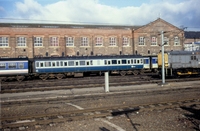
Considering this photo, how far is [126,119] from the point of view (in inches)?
328

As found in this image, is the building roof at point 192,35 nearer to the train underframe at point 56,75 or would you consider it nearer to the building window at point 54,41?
the train underframe at point 56,75

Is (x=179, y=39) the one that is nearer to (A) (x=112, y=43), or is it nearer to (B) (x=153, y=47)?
(B) (x=153, y=47)

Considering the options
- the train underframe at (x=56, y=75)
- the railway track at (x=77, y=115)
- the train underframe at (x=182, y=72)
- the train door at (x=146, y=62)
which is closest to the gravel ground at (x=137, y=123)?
the railway track at (x=77, y=115)

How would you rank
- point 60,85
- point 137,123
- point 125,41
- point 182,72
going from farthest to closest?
point 125,41
point 182,72
point 60,85
point 137,123

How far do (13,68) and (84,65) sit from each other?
33.7ft

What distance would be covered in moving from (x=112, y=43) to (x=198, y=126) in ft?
125

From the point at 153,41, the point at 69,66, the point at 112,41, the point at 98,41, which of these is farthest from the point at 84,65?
the point at 153,41

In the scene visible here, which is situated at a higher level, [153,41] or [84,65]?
[153,41]

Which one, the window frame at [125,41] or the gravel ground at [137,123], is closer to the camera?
the gravel ground at [137,123]

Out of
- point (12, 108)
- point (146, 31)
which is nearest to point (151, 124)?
point (12, 108)

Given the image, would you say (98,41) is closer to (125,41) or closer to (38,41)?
(125,41)

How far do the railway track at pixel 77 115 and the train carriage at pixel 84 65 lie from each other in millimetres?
20063

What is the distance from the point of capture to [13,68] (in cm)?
2689

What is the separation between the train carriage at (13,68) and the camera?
26500 millimetres
